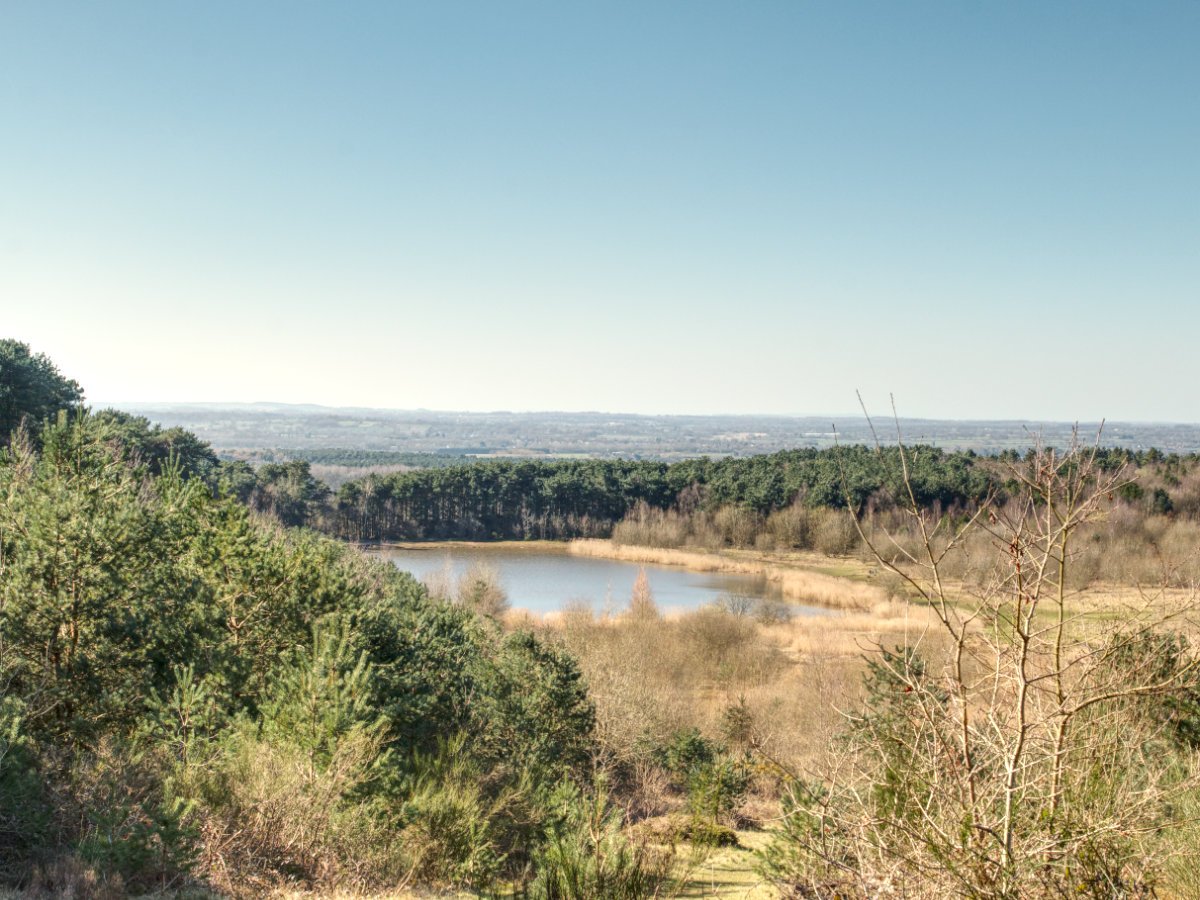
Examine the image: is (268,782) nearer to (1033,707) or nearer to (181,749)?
(181,749)

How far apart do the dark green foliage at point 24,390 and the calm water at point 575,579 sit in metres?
14.2

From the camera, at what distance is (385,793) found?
825cm

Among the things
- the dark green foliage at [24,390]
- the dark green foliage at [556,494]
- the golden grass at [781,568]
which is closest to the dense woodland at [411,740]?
the dark green foliage at [24,390]

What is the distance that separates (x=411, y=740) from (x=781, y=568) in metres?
36.9

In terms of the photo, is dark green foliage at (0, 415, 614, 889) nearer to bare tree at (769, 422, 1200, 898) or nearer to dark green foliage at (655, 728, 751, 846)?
dark green foliage at (655, 728, 751, 846)

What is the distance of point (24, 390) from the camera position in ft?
86.8

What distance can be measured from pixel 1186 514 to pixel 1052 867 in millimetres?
49639

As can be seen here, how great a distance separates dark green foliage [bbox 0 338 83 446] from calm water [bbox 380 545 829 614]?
560 inches

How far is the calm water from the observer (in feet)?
121

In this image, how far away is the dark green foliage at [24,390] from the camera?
25.8 meters

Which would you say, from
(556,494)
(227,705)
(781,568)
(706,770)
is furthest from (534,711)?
(556,494)

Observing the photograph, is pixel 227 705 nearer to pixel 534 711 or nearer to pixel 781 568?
pixel 534 711

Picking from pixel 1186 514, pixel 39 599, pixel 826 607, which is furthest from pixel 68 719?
pixel 1186 514

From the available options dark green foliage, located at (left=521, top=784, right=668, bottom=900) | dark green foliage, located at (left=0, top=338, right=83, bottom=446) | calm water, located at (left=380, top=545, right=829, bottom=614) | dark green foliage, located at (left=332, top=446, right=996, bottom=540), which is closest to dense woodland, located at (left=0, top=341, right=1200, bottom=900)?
dark green foliage, located at (left=521, top=784, right=668, bottom=900)
